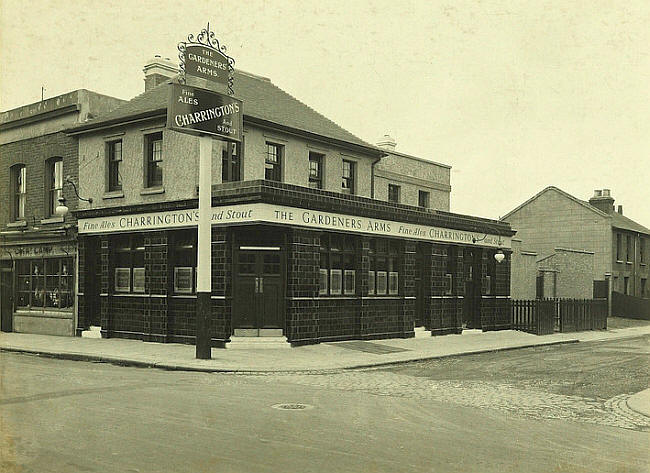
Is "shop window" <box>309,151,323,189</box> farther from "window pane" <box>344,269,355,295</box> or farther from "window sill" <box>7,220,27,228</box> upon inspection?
"window sill" <box>7,220,27,228</box>

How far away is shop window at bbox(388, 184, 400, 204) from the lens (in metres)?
29.7

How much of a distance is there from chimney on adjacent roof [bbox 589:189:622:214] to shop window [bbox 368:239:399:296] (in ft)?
86.9

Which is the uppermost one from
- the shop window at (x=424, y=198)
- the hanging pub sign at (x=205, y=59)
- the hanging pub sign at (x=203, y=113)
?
the hanging pub sign at (x=205, y=59)

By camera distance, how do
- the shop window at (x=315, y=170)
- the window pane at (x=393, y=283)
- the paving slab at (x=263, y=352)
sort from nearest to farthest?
the paving slab at (x=263, y=352)
the window pane at (x=393, y=283)
the shop window at (x=315, y=170)

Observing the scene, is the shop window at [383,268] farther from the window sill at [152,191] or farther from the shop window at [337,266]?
the window sill at [152,191]

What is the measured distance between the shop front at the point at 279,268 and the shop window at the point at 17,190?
448cm

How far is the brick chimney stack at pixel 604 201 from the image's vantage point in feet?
145

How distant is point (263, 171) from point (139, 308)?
18.3 feet

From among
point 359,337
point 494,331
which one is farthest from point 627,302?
point 359,337

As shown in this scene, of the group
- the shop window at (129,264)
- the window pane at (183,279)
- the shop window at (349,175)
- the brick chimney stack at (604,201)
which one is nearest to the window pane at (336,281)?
the window pane at (183,279)

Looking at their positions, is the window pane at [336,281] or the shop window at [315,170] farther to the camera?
the shop window at [315,170]

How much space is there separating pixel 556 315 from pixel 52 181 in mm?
19839

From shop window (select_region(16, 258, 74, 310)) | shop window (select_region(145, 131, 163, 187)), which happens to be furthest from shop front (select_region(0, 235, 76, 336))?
shop window (select_region(145, 131, 163, 187))

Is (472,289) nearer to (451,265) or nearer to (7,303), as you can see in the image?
(451,265)
